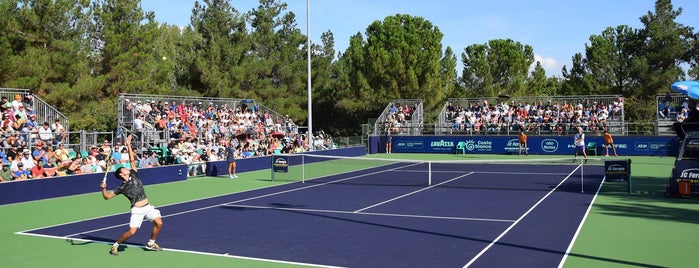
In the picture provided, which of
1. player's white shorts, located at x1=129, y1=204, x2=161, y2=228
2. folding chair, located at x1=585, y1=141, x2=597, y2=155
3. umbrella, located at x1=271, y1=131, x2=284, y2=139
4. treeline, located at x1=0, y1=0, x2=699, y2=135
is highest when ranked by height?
treeline, located at x1=0, y1=0, x2=699, y2=135

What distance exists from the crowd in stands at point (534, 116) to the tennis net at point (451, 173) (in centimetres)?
955

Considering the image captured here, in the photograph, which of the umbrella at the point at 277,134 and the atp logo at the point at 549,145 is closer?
the umbrella at the point at 277,134

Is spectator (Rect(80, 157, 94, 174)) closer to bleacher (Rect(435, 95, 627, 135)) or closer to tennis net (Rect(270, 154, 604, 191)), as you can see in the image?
tennis net (Rect(270, 154, 604, 191))

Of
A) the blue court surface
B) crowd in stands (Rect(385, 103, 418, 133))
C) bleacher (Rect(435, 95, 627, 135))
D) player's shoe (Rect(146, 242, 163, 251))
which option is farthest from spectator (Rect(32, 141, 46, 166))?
bleacher (Rect(435, 95, 627, 135))

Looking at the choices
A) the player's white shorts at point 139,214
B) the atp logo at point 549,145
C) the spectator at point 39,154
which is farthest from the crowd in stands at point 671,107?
the player's white shorts at point 139,214

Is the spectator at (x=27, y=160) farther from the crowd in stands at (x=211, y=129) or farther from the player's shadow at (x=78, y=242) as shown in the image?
the player's shadow at (x=78, y=242)

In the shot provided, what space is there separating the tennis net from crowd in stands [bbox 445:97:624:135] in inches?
376

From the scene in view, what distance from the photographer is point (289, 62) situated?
205 ft

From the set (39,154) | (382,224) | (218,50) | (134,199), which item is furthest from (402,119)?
(134,199)

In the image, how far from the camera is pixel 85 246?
12750 millimetres

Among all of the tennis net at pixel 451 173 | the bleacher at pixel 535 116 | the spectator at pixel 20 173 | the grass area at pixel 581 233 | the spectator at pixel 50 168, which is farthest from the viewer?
the bleacher at pixel 535 116

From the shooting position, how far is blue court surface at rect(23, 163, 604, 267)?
38.4 feet

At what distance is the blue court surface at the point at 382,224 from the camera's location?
38.4ft

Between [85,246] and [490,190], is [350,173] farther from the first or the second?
[85,246]
